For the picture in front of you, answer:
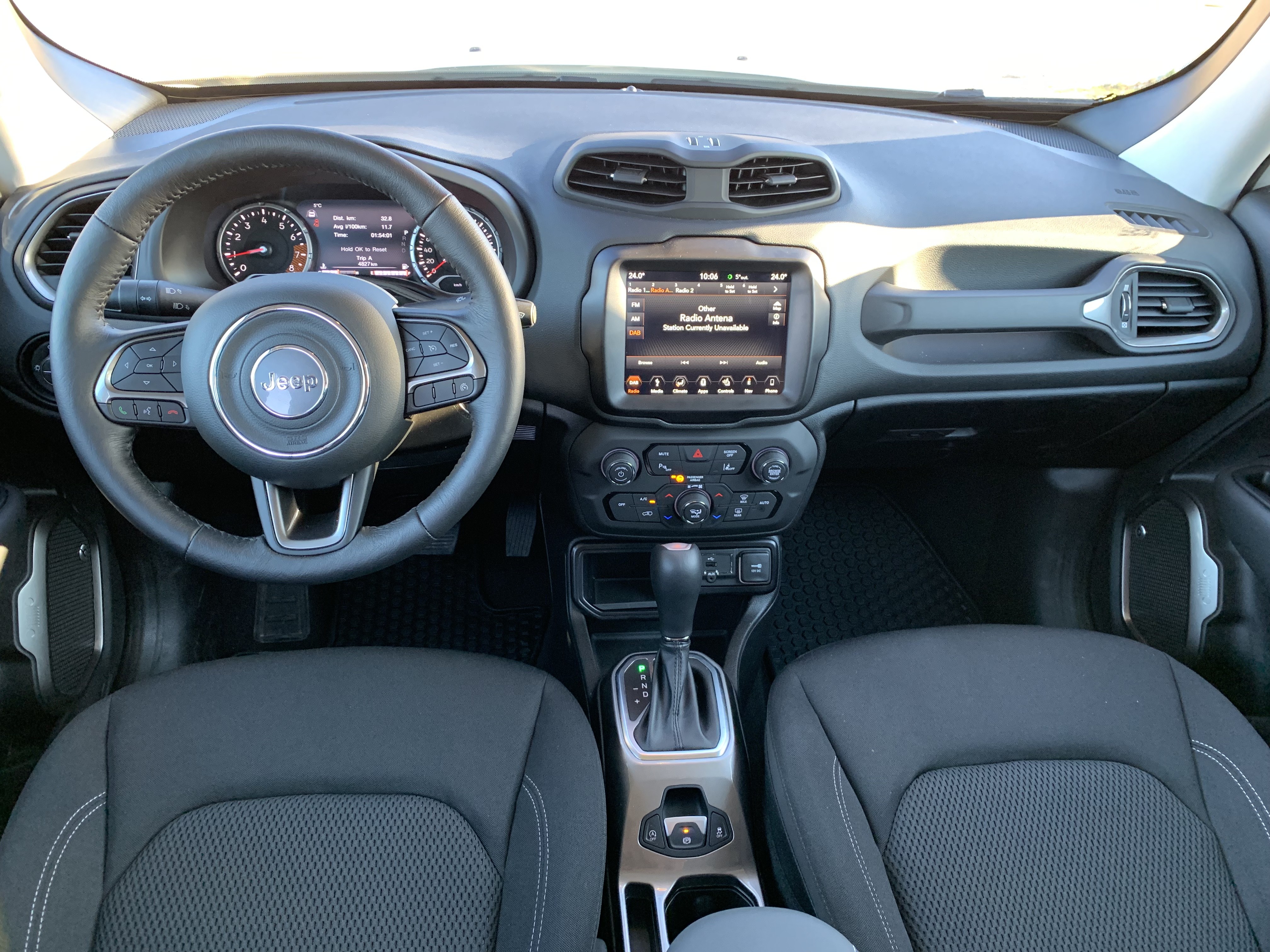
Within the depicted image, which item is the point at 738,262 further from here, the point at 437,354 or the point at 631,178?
the point at 437,354

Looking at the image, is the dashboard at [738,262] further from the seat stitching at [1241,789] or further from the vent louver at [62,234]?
the seat stitching at [1241,789]

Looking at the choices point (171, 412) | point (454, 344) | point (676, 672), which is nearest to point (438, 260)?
point (454, 344)

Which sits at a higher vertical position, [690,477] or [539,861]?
[690,477]

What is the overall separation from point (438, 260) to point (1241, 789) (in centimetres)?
139

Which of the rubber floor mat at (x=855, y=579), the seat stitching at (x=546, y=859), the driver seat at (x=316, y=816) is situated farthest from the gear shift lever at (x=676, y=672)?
the rubber floor mat at (x=855, y=579)

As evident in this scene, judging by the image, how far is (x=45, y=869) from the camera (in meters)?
1.02

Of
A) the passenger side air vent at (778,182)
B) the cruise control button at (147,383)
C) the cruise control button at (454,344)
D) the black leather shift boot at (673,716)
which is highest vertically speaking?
the passenger side air vent at (778,182)

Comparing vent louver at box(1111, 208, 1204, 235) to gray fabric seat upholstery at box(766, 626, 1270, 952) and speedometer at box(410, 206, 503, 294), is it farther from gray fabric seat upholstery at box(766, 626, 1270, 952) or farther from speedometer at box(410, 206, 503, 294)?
speedometer at box(410, 206, 503, 294)

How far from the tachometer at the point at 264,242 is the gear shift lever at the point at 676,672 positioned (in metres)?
0.75

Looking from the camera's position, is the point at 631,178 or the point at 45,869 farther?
the point at 631,178

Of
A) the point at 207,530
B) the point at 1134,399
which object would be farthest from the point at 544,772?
the point at 1134,399

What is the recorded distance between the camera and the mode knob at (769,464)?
5.09ft

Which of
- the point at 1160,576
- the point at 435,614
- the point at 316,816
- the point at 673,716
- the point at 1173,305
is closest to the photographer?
the point at 316,816

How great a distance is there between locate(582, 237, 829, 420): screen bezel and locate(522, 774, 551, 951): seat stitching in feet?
2.02
